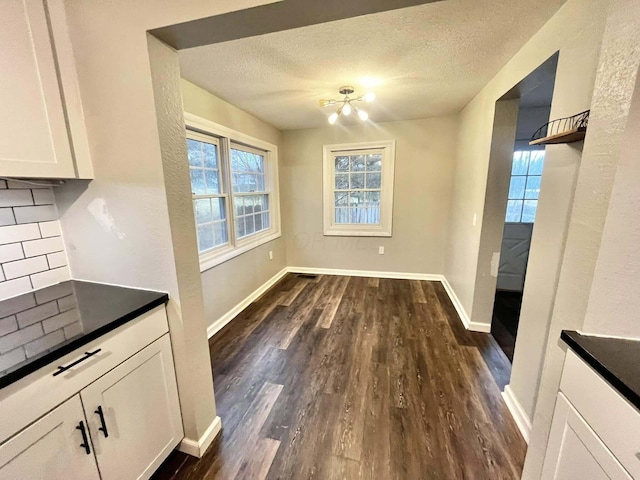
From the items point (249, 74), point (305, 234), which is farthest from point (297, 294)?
point (249, 74)

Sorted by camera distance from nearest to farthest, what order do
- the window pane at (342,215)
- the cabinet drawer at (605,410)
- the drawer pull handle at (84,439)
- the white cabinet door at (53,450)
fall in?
the cabinet drawer at (605,410), the white cabinet door at (53,450), the drawer pull handle at (84,439), the window pane at (342,215)

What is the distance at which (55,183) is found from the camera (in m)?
1.36

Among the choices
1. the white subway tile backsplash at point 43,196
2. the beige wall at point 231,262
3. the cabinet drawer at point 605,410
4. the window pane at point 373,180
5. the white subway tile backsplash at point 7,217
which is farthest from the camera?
the window pane at point 373,180

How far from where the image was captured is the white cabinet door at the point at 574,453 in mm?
753

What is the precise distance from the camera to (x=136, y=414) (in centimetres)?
118

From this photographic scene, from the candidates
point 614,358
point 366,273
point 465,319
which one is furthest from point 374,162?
point 614,358

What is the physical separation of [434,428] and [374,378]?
508 millimetres

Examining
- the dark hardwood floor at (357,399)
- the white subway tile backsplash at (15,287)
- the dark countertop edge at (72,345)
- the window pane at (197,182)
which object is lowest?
the dark hardwood floor at (357,399)

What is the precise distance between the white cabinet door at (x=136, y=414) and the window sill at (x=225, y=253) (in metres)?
1.24

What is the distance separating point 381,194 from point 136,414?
11.8 feet

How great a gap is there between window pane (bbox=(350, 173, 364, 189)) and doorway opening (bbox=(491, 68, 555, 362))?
6.15ft

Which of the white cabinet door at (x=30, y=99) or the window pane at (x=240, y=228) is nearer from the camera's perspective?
the white cabinet door at (x=30, y=99)

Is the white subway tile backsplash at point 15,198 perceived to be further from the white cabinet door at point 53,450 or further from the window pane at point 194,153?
the window pane at point 194,153

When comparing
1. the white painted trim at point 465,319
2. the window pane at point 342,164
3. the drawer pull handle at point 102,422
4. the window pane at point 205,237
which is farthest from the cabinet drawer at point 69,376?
the window pane at point 342,164
